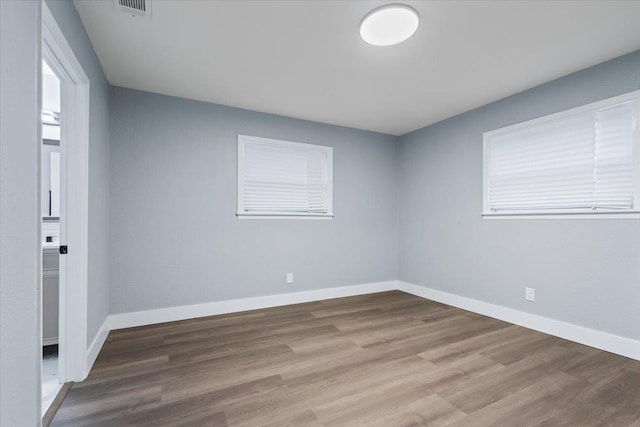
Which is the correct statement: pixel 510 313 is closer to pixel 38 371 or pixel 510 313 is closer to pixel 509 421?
pixel 509 421

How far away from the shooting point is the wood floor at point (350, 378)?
172 centimetres

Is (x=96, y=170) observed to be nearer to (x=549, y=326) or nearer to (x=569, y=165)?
(x=569, y=165)

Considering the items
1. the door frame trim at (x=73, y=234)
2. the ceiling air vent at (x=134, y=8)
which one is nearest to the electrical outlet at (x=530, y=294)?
the door frame trim at (x=73, y=234)

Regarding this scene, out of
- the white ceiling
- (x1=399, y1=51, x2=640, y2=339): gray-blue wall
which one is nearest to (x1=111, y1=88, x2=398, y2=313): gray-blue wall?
the white ceiling

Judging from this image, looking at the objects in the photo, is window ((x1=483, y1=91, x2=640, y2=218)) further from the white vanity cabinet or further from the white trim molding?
the white vanity cabinet

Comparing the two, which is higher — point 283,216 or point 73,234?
point 283,216

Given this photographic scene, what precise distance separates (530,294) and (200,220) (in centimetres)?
378

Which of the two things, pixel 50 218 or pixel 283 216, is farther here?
pixel 283 216

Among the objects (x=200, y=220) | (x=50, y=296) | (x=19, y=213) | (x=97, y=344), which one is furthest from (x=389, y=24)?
(x=50, y=296)

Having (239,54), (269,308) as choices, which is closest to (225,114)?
(239,54)

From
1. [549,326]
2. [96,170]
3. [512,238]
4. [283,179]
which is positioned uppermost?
[283,179]

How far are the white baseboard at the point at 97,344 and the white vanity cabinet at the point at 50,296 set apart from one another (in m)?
0.35

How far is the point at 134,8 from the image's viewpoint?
6.40 feet

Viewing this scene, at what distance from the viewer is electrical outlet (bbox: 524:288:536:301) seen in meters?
3.08
